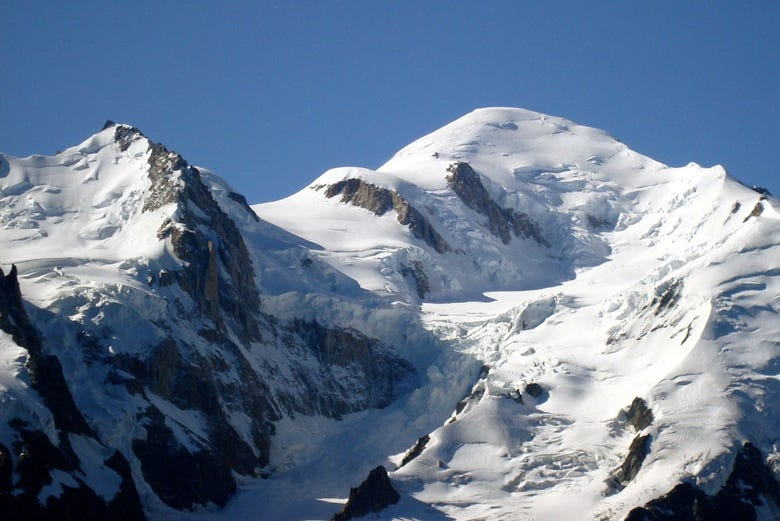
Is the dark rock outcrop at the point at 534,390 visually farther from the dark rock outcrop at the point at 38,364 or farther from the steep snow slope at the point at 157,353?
the dark rock outcrop at the point at 38,364

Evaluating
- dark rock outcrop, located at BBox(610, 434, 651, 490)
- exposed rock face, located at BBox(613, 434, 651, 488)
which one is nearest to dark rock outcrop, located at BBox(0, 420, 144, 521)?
dark rock outcrop, located at BBox(610, 434, 651, 490)

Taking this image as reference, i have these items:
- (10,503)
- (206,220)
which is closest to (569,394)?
(206,220)

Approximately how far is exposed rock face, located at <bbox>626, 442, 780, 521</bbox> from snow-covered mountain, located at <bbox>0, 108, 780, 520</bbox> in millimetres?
172

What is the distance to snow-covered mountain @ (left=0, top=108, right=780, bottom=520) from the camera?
474 ft

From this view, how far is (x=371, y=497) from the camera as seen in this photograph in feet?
→ 479

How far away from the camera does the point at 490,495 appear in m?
151

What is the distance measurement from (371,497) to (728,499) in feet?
94.0

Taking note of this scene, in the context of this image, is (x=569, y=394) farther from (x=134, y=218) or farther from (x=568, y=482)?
(x=134, y=218)

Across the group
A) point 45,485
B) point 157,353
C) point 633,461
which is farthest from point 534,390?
point 45,485

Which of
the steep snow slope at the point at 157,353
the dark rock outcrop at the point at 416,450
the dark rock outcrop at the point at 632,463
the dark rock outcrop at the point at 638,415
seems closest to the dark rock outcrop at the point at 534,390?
the dark rock outcrop at the point at 638,415

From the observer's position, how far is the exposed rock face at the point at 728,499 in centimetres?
14150

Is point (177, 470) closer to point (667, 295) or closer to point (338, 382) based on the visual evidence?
point (338, 382)

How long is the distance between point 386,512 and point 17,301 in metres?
Result: 35.9

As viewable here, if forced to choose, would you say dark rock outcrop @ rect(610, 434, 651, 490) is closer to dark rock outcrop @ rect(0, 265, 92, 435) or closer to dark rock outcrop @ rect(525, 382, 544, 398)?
dark rock outcrop @ rect(525, 382, 544, 398)
